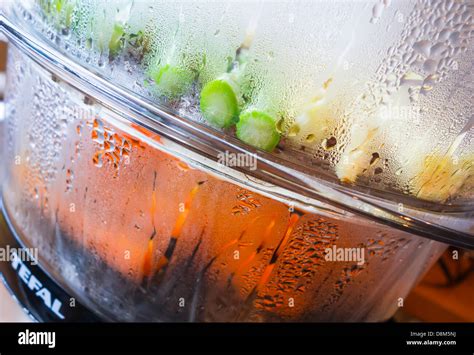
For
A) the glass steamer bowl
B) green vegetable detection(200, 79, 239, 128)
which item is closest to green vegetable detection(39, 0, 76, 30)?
the glass steamer bowl

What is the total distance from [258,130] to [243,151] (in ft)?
0.06

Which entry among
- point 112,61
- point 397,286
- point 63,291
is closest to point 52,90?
point 112,61

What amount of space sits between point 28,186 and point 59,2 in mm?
179

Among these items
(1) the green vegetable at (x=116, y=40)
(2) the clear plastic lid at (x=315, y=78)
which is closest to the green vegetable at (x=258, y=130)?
(2) the clear plastic lid at (x=315, y=78)

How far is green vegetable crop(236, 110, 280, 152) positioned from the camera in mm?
383

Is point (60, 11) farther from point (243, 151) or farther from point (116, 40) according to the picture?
point (243, 151)

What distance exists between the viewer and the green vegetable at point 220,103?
1.25ft

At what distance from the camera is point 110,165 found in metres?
0.42

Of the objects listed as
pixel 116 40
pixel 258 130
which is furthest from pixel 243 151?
pixel 116 40

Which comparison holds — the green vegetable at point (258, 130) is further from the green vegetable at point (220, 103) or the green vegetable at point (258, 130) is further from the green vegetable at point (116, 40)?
the green vegetable at point (116, 40)

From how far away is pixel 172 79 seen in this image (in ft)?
1.28

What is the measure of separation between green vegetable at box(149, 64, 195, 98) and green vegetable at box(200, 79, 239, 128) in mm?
16

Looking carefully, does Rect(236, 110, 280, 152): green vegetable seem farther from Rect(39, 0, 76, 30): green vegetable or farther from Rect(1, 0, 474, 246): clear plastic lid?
Rect(39, 0, 76, 30): green vegetable

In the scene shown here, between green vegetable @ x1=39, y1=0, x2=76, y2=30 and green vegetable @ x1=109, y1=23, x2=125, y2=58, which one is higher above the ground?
green vegetable @ x1=39, y1=0, x2=76, y2=30
